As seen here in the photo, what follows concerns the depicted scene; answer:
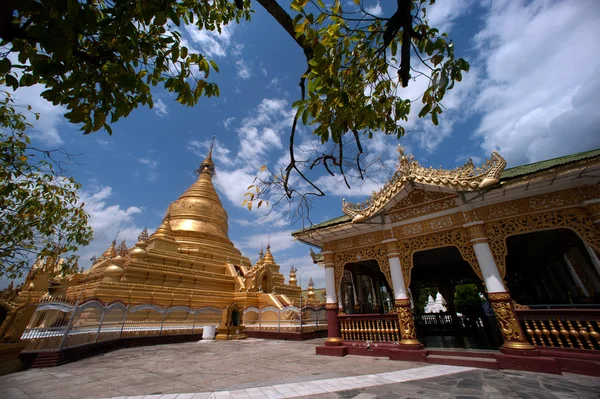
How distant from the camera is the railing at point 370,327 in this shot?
7.38 m

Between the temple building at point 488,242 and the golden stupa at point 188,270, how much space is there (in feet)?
37.1

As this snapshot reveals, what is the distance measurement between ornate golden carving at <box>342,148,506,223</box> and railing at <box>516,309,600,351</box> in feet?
9.73

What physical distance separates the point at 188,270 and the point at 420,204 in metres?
17.8

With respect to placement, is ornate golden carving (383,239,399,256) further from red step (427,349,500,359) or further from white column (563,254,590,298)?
white column (563,254,590,298)

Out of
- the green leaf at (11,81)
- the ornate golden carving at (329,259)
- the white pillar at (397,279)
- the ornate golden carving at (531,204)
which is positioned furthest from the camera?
the ornate golden carving at (329,259)

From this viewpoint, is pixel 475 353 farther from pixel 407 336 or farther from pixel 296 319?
pixel 296 319

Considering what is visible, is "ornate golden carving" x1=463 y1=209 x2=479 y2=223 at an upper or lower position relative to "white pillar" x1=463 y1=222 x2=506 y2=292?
upper

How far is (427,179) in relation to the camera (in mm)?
6781

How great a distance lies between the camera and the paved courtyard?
3.88 metres

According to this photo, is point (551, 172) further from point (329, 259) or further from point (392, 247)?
point (329, 259)

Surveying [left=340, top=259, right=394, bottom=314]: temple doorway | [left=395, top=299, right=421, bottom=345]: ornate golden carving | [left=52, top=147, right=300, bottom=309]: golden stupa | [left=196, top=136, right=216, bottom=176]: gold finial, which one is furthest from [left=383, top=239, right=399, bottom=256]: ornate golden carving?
[left=196, top=136, right=216, bottom=176]: gold finial

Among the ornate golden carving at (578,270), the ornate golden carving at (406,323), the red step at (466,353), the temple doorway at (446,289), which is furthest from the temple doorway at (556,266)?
the ornate golden carving at (406,323)

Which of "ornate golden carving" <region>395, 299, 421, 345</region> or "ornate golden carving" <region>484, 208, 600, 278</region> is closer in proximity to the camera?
"ornate golden carving" <region>484, 208, 600, 278</region>

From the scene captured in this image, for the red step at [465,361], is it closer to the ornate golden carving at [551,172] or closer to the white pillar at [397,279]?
the white pillar at [397,279]
